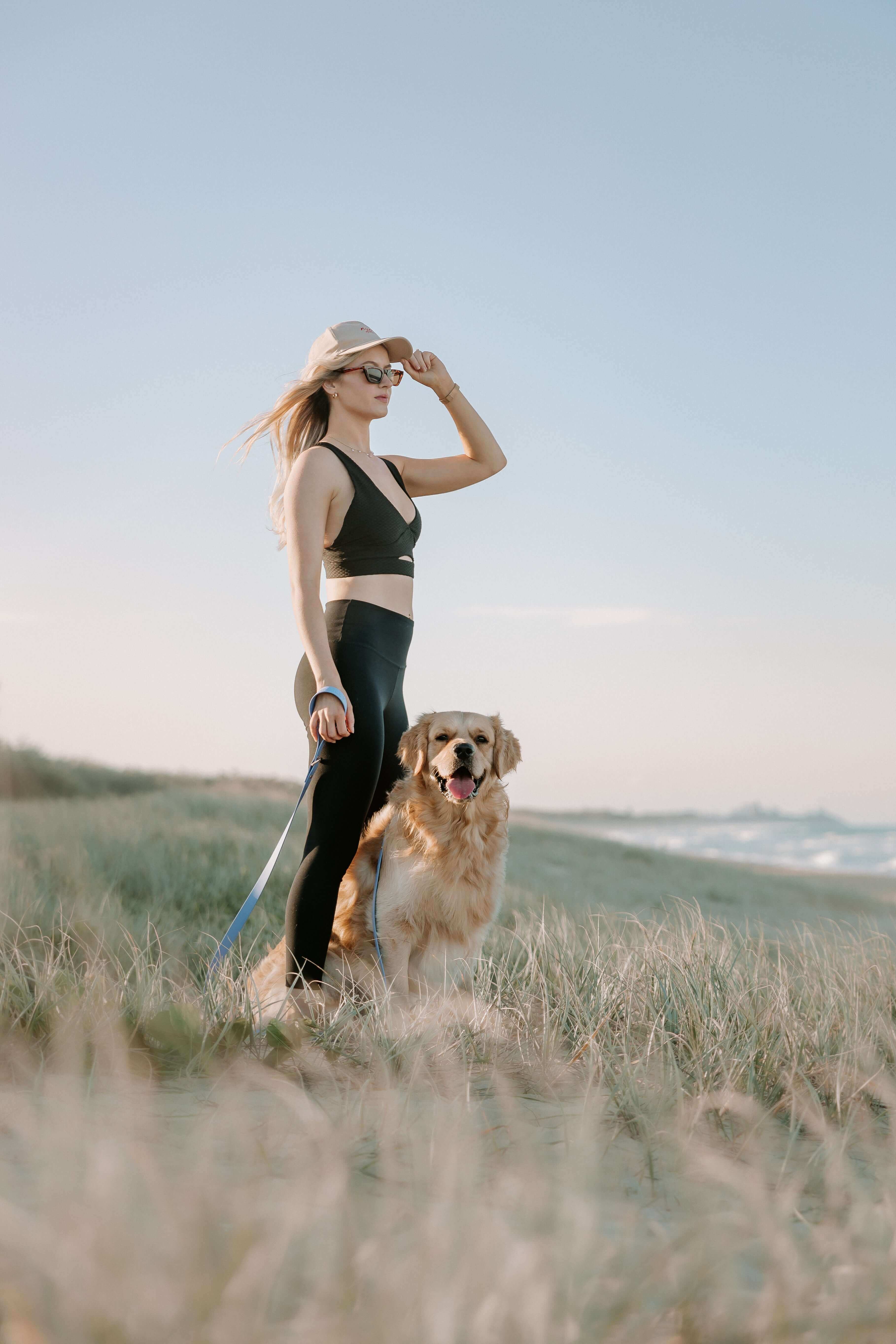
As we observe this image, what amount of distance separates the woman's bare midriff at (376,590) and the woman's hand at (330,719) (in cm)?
46

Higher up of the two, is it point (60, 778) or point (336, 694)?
point (336, 694)

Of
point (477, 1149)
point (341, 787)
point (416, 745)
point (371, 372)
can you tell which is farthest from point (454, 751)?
point (477, 1149)

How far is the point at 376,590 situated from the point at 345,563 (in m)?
Answer: 0.16

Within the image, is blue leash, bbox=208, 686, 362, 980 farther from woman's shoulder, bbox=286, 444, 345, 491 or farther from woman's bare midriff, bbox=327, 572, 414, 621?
woman's shoulder, bbox=286, 444, 345, 491

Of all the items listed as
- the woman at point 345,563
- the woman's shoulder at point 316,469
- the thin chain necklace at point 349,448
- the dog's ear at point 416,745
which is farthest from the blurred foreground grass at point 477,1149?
the thin chain necklace at point 349,448

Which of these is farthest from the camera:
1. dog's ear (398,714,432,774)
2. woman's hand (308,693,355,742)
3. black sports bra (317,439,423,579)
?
dog's ear (398,714,432,774)

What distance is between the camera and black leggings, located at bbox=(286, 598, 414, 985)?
11.5 ft

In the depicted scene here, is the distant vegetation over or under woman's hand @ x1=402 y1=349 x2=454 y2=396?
under

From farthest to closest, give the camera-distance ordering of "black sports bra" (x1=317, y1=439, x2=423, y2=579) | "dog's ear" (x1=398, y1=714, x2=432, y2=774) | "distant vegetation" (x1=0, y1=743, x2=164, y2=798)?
"distant vegetation" (x1=0, y1=743, x2=164, y2=798)
"dog's ear" (x1=398, y1=714, x2=432, y2=774)
"black sports bra" (x1=317, y1=439, x2=423, y2=579)

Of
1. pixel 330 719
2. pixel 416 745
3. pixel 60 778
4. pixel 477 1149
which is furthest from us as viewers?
pixel 60 778

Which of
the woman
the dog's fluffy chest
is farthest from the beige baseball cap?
the dog's fluffy chest

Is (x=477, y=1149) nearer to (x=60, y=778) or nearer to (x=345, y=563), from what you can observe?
(x=345, y=563)

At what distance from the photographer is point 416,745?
3766 mm

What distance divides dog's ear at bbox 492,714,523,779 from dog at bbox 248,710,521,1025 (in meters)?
0.02
